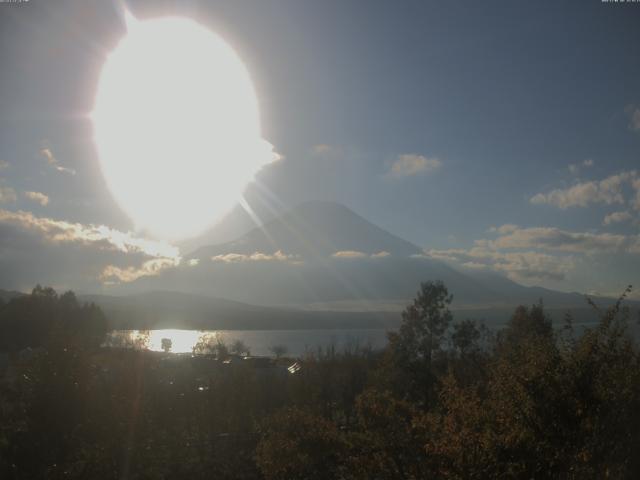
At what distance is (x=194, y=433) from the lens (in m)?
21.7

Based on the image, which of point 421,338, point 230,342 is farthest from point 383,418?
point 230,342

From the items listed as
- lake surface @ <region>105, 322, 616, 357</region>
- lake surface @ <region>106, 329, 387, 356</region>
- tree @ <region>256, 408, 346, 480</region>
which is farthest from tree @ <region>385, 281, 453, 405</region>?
tree @ <region>256, 408, 346, 480</region>

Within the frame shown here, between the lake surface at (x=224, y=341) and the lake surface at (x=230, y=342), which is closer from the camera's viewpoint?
the lake surface at (x=230, y=342)

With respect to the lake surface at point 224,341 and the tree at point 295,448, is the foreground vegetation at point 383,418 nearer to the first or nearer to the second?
the tree at point 295,448

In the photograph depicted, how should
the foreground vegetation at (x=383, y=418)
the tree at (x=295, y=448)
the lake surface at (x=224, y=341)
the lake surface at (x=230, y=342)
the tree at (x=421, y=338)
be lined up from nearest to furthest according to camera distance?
the foreground vegetation at (x=383, y=418), the tree at (x=295, y=448), the tree at (x=421, y=338), the lake surface at (x=230, y=342), the lake surface at (x=224, y=341)

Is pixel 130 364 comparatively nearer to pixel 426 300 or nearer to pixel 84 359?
pixel 84 359

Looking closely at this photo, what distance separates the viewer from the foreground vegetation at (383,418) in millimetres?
6199

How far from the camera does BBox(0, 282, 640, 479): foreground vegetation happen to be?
620 centimetres

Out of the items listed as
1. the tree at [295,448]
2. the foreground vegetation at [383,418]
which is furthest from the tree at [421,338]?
the tree at [295,448]

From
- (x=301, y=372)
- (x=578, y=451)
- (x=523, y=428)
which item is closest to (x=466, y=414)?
(x=523, y=428)

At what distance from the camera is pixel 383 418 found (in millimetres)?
7445

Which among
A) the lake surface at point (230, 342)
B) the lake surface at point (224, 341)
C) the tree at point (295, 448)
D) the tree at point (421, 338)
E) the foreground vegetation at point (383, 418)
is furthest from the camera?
the lake surface at point (224, 341)

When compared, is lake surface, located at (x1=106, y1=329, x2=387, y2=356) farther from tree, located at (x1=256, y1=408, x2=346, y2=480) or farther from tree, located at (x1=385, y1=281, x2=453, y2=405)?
tree, located at (x1=256, y1=408, x2=346, y2=480)

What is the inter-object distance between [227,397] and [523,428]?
20129 millimetres
